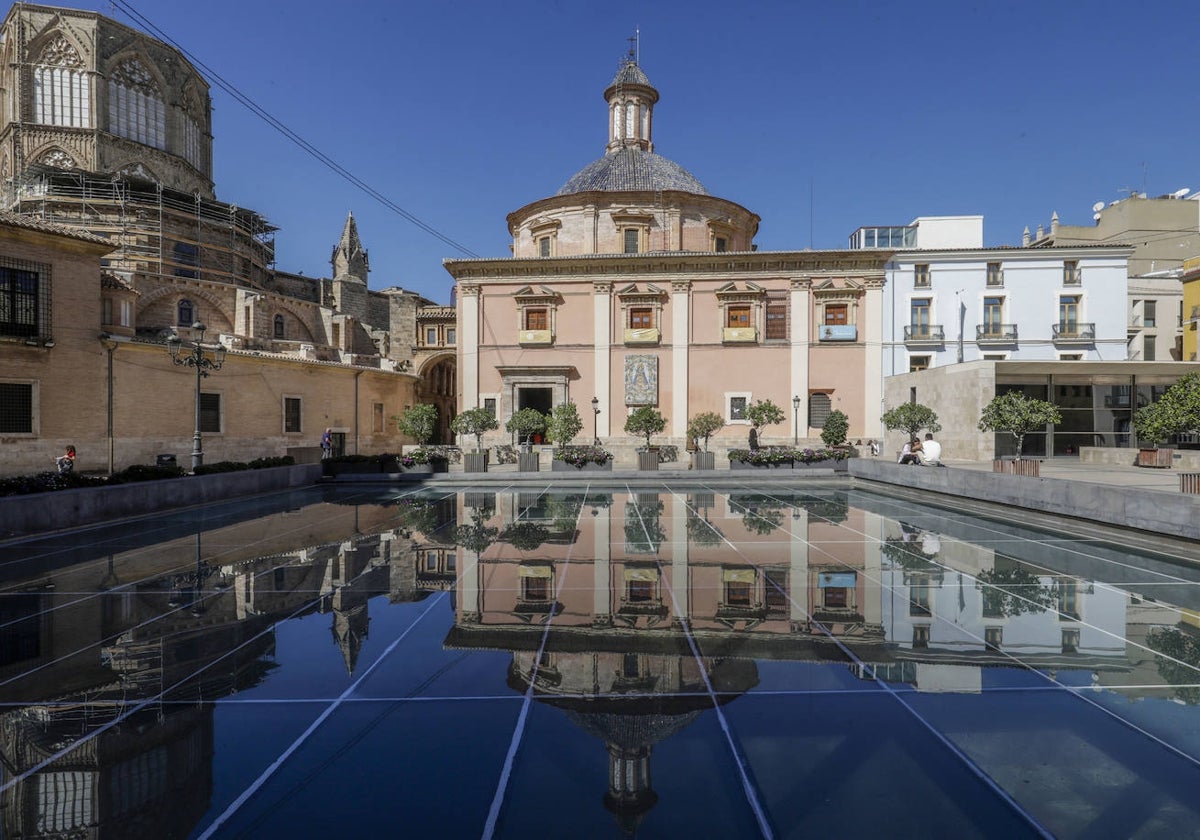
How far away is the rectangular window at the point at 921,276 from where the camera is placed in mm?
27422

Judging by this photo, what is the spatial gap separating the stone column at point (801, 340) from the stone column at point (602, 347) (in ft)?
27.3

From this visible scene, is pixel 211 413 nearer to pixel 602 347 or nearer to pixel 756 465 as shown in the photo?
pixel 602 347

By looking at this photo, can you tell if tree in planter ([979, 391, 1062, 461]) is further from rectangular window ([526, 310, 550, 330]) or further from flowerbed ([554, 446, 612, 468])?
rectangular window ([526, 310, 550, 330])

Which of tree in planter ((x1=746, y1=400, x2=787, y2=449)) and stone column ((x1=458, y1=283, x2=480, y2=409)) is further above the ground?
stone column ((x1=458, y1=283, x2=480, y2=409))

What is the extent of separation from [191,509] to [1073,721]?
581 inches

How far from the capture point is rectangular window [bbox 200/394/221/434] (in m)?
22.5

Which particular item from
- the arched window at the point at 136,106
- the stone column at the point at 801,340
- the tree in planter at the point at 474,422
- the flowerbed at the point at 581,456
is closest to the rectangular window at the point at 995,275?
the stone column at the point at 801,340

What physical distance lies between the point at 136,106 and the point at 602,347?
33.0m

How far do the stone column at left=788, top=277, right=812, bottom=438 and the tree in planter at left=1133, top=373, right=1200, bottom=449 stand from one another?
12.4 m

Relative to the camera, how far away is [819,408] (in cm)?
2694

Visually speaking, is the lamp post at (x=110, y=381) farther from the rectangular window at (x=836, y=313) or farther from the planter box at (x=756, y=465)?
the rectangular window at (x=836, y=313)

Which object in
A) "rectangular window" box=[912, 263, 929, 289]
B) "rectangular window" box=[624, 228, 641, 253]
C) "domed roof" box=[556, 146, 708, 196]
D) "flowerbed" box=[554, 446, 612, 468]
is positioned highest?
"domed roof" box=[556, 146, 708, 196]

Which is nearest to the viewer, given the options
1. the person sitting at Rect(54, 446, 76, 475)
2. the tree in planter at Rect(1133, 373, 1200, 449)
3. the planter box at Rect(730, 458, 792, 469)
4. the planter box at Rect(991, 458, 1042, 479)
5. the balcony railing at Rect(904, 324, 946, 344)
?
the planter box at Rect(991, 458, 1042, 479)

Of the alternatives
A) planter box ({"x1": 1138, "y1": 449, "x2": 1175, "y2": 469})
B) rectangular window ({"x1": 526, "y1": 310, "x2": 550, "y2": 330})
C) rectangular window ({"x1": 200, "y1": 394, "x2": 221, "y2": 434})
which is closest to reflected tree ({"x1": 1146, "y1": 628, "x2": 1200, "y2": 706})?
planter box ({"x1": 1138, "y1": 449, "x2": 1175, "y2": 469})
